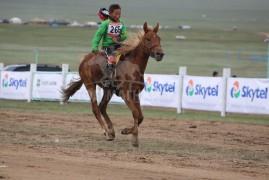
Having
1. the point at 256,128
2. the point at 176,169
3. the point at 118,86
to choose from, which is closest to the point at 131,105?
the point at 118,86

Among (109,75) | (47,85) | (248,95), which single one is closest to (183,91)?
(248,95)

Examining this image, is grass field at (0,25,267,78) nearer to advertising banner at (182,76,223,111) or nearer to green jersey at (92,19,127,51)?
advertising banner at (182,76,223,111)

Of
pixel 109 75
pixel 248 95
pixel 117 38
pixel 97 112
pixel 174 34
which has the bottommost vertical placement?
pixel 97 112

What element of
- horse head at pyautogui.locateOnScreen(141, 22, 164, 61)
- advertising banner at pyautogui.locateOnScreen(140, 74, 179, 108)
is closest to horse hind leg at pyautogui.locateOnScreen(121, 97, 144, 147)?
horse head at pyautogui.locateOnScreen(141, 22, 164, 61)

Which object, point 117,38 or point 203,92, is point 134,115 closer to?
point 117,38

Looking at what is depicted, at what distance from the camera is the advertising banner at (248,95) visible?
23422 mm

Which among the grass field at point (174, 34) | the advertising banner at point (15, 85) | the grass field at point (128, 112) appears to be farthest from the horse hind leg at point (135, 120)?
the grass field at point (174, 34)

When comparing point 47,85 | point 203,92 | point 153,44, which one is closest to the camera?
point 153,44

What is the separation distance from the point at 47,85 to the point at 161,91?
16.6ft

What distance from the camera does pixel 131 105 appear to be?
48.9 ft

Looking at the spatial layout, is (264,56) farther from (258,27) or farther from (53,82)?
(53,82)

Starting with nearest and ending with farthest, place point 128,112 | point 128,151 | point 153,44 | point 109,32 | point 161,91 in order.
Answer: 1. point 128,151
2. point 153,44
3. point 109,32
4. point 128,112
5. point 161,91

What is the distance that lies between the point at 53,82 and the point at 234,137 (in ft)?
39.3

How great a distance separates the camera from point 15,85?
97.0 ft
